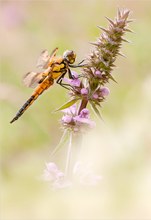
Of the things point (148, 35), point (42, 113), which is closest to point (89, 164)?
point (148, 35)

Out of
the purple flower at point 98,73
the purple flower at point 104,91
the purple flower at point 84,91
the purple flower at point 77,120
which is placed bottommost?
the purple flower at point 77,120

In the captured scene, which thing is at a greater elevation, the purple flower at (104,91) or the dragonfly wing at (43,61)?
the dragonfly wing at (43,61)

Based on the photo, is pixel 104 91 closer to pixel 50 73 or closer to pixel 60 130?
pixel 50 73

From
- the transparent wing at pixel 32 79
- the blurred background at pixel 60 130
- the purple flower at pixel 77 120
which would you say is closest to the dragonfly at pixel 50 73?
the transparent wing at pixel 32 79

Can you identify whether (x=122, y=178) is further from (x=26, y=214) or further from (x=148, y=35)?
(x=148, y=35)

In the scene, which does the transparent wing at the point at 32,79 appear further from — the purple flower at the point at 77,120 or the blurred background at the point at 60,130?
the blurred background at the point at 60,130

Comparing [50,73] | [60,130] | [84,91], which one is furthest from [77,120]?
[60,130]

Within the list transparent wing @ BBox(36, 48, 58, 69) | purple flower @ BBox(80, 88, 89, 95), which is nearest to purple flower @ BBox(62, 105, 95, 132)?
purple flower @ BBox(80, 88, 89, 95)
